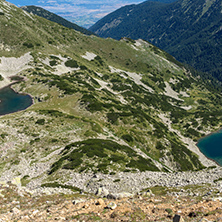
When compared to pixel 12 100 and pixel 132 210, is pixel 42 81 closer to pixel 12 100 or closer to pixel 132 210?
pixel 12 100

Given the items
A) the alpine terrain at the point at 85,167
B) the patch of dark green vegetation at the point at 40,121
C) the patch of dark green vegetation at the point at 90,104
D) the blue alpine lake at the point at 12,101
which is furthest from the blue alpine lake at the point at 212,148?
the blue alpine lake at the point at 12,101

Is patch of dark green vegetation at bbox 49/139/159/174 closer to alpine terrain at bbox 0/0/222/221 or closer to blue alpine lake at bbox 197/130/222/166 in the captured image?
alpine terrain at bbox 0/0/222/221

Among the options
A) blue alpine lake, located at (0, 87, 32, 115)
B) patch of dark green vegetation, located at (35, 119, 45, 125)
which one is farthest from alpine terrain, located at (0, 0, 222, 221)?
blue alpine lake, located at (0, 87, 32, 115)

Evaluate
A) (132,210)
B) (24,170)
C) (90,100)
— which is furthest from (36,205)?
(90,100)

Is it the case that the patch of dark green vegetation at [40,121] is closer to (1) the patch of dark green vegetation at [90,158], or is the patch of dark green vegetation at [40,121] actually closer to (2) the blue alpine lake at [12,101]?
(1) the patch of dark green vegetation at [90,158]

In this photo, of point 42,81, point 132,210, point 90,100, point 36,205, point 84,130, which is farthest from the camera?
point 42,81

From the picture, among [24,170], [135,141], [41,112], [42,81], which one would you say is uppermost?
[42,81]
